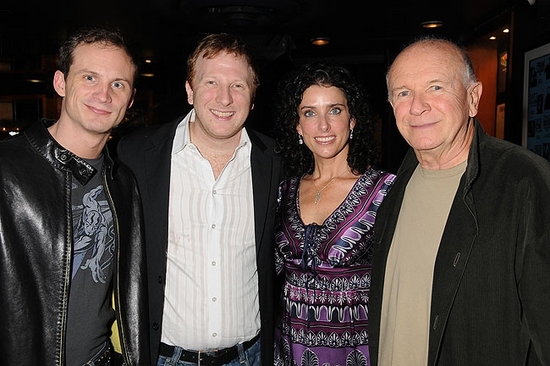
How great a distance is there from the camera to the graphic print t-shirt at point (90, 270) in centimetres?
187

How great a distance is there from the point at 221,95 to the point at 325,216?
0.75 meters

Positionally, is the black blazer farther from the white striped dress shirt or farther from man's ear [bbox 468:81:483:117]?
man's ear [bbox 468:81:483:117]

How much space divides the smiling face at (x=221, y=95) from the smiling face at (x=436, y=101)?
2.74ft

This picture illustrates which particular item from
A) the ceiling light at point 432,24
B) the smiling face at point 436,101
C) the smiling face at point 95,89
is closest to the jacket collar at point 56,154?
the smiling face at point 95,89

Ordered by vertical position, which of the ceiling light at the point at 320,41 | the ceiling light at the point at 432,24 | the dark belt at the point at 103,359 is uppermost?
the ceiling light at the point at 320,41

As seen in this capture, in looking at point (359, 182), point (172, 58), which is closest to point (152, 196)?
point (359, 182)

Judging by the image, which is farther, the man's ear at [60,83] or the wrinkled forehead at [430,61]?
the man's ear at [60,83]

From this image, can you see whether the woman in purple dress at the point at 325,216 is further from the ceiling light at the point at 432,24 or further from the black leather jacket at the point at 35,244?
the ceiling light at the point at 432,24

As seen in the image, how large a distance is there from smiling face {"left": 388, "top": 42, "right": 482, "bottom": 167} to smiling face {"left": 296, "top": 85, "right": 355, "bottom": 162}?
602 millimetres

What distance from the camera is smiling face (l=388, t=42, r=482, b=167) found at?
1.79 metres

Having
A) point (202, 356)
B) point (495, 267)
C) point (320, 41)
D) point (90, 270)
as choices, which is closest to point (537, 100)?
point (495, 267)

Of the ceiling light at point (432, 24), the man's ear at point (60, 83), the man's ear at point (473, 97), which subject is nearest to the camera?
the man's ear at point (473, 97)

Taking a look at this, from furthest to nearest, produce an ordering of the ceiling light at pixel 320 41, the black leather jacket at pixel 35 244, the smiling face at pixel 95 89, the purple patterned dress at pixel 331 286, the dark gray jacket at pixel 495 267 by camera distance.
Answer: the ceiling light at pixel 320 41 < the purple patterned dress at pixel 331 286 < the smiling face at pixel 95 89 < the black leather jacket at pixel 35 244 < the dark gray jacket at pixel 495 267

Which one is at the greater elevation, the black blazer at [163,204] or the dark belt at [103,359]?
the black blazer at [163,204]
